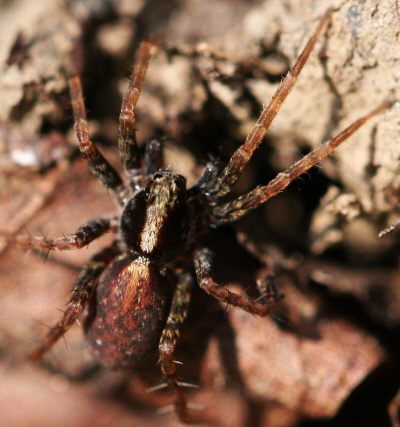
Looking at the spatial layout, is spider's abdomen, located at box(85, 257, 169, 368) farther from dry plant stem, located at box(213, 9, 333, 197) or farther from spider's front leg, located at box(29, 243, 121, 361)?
dry plant stem, located at box(213, 9, 333, 197)

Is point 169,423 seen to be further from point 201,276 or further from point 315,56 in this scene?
point 315,56

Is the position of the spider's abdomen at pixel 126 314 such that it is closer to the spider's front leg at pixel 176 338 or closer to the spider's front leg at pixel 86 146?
the spider's front leg at pixel 176 338

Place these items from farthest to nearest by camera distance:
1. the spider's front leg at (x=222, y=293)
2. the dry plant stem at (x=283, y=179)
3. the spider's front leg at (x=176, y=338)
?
the spider's front leg at (x=176, y=338) → the spider's front leg at (x=222, y=293) → the dry plant stem at (x=283, y=179)

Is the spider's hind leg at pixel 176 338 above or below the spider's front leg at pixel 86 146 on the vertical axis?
below

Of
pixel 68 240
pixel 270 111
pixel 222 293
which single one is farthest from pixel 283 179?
pixel 68 240

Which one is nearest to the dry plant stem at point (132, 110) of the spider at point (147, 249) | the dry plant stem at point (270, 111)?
the spider at point (147, 249)

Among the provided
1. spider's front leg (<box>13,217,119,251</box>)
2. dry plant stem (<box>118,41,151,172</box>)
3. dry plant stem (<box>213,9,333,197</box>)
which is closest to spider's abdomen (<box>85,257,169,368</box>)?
spider's front leg (<box>13,217,119,251</box>)

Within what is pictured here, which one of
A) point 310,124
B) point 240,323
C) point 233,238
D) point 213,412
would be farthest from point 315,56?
Answer: point 213,412

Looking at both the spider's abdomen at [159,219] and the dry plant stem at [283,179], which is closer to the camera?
the dry plant stem at [283,179]
